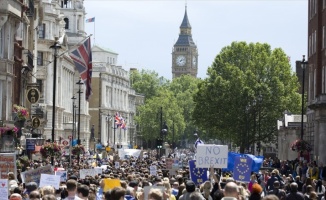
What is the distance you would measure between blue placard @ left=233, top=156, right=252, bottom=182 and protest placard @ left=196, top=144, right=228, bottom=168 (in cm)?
226

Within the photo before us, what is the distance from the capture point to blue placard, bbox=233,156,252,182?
3147 centimetres

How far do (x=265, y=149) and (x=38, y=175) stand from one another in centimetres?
9811

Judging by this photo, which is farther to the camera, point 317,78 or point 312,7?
point 312,7

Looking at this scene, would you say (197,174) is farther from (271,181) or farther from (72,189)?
(72,189)

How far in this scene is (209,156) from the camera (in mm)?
29250

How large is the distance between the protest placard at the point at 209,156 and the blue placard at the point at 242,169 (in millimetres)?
2256

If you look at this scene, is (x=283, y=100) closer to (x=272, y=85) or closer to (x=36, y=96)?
(x=272, y=85)

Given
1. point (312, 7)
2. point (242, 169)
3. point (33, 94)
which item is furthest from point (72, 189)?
point (312, 7)

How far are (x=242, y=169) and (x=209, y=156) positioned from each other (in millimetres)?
2610

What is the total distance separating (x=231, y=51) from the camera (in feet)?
388

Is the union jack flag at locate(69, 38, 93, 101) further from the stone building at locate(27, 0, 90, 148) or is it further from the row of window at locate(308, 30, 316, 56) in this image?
the stone building at locate(27, 0, 90, 148)

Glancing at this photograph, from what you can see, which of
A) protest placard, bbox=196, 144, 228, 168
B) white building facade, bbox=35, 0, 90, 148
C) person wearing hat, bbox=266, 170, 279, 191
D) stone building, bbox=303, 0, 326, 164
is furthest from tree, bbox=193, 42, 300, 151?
protest placard, bbox=196, 144, 228, 168

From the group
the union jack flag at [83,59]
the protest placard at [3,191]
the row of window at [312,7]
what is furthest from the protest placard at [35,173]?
the row of window at [312,7]

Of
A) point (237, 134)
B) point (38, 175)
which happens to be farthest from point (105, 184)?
point (237, 134)
